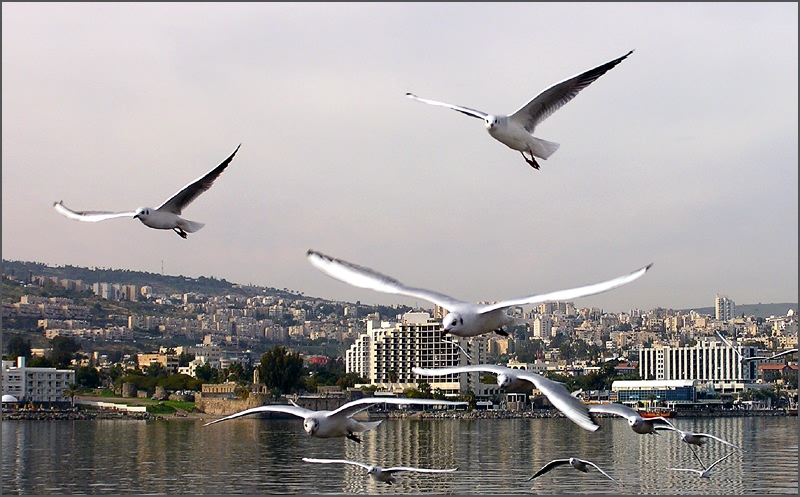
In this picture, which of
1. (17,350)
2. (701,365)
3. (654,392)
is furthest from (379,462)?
(701,365)

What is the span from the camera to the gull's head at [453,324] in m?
12.5

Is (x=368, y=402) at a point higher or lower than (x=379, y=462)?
higher

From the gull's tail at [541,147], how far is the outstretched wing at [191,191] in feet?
12.6

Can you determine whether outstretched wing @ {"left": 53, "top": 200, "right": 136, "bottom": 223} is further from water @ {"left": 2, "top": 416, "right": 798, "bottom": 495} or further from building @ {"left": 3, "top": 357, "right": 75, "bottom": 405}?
building @ {"left": 3, "top": 357, "right": 75, "bottom": 405}

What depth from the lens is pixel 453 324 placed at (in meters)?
12.6

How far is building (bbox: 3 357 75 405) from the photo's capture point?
11638cm

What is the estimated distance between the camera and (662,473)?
4406 centimetres

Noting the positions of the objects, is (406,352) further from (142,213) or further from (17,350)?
(142,213)

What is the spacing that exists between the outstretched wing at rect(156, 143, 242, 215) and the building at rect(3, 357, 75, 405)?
333ft

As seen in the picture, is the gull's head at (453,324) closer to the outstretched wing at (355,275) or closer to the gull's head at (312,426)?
the outstretched wing at (355,275)

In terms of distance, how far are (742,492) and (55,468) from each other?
22961mm

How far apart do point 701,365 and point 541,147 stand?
152805 millimetres

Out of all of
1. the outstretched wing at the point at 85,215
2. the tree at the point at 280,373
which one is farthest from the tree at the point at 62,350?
the outstretched wing at the point at 85,215

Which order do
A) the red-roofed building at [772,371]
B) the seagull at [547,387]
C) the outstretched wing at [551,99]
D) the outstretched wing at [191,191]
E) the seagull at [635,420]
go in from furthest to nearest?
the red-roofed building at [772,371]
the outstretched wing at [191,191]
the seagull at [635,420]
the outstretched wing at [551,99]
the seagull at [547,387]
